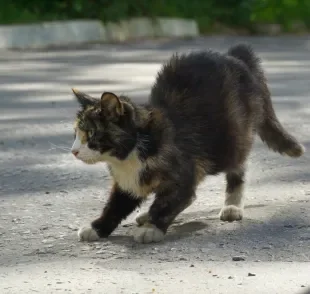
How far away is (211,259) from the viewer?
4.45m

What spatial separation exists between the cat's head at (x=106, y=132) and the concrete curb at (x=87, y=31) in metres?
12.2

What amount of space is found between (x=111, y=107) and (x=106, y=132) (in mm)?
129

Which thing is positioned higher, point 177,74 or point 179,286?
point 177,74

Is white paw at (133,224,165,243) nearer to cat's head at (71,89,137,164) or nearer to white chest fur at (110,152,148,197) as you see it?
white chest fur at (110,152,148,197)

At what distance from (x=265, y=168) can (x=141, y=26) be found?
14484mm

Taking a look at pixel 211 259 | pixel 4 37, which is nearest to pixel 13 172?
pixel 211 259

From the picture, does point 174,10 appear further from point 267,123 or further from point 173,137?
point 173,137

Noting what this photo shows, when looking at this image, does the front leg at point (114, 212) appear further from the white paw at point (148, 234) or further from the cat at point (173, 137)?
the white paw at point (148, 234)

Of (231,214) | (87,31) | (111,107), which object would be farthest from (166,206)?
(87,31)

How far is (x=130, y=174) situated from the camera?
4910 millimetres

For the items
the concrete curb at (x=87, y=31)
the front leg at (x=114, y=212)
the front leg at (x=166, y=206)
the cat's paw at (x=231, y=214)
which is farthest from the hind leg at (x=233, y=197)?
the concrete curb at (x=87, y=31)

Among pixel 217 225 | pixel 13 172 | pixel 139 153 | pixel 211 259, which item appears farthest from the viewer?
pixel 13 172

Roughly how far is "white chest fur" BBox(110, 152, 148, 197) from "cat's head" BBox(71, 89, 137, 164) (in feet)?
0.18

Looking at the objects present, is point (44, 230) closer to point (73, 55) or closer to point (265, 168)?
point (265, 168)
